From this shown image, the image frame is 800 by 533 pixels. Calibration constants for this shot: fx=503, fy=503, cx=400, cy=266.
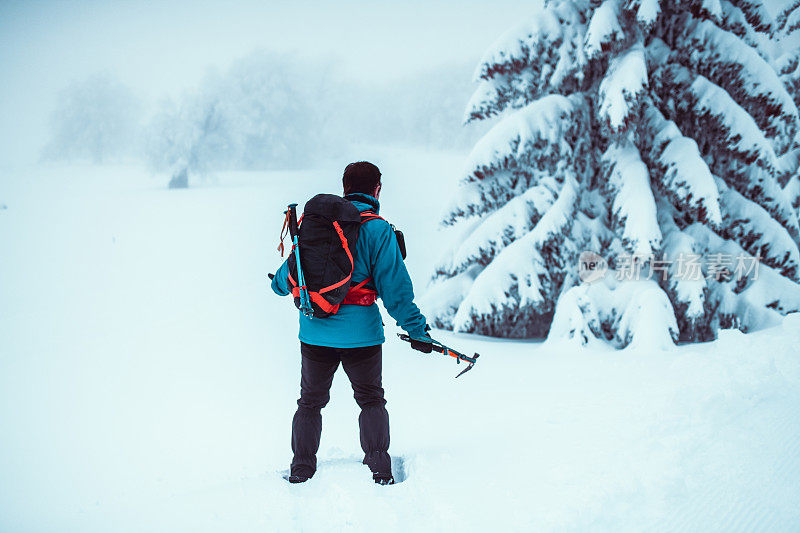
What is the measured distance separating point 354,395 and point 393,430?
1634 millimetres

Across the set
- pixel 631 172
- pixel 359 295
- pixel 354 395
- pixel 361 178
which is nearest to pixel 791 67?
pixel 631 172

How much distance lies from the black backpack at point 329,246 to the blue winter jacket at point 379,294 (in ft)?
0.27

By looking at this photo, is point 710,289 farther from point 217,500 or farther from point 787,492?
point 217,500

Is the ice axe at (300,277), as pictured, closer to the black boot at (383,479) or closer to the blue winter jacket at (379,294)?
the blue winter jacket at (379,294)

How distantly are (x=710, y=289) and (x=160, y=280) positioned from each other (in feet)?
36.9

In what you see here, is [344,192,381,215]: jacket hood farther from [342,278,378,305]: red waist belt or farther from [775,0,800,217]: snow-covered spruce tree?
[775,0,800,217]: snow-covered spruce tree

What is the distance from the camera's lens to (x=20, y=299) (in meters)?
10.7

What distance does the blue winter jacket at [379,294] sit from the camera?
2773 mm

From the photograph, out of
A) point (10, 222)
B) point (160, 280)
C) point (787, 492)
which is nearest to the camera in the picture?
point (787, 492)

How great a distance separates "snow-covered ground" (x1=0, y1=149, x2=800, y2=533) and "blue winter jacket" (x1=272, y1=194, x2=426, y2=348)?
0.86 meters

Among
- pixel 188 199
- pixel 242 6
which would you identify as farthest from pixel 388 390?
pixel 242 6

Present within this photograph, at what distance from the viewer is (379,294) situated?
2.87 metres

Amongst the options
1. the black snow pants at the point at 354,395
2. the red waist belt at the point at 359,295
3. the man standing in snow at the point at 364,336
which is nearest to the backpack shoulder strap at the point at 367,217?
the man standing in snow at the point at 364,336

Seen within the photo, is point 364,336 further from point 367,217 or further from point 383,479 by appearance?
point 383,479
